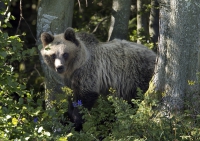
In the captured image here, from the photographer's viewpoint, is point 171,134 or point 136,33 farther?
point 136,33

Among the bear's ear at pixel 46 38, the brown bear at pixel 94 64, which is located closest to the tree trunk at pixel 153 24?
the brown bear at pixel 94 64

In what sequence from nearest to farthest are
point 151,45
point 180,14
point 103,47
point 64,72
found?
1. point 180,14
2. point 64,72
3. point 103,47
4. point 151,45

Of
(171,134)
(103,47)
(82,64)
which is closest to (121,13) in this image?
(103,47)

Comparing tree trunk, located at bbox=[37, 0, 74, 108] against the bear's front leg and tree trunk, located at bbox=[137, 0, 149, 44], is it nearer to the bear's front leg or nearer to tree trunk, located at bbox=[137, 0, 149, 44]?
the bear's front leg

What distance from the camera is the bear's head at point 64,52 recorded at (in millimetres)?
8391

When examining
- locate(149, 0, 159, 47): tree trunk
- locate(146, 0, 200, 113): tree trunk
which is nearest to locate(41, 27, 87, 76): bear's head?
locate(146, 0, 200, 113): tree trunk

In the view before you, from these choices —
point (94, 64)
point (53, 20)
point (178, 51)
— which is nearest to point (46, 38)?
point (53, 20)

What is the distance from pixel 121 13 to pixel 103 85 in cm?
150

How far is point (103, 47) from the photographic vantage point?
29.7 ft

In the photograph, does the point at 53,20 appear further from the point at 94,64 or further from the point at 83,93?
the point at 83,93

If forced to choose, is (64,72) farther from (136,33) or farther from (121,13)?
(136,33)

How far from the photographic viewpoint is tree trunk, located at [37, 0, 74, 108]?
8.73m

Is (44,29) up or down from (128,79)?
up

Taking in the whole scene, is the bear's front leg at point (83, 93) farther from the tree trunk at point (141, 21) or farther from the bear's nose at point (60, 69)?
the tree trunk at point (141, 21)
